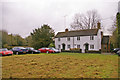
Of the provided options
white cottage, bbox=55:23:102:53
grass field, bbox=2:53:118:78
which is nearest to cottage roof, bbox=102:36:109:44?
white cottage, bbox=55:23:102:53

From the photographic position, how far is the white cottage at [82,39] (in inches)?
1385

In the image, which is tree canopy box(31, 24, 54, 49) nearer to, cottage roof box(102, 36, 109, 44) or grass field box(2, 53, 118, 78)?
cottage roof box(102, 36, 109, 44)

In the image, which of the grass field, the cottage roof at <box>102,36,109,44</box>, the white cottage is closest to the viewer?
the grass field

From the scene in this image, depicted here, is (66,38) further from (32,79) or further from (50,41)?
(32,79)

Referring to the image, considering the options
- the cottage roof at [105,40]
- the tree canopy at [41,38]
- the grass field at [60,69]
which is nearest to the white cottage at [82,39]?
the cottage roof at [105,40]

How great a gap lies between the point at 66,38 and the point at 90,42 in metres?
8.46

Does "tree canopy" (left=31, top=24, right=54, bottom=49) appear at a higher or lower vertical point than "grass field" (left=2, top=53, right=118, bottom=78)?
higher

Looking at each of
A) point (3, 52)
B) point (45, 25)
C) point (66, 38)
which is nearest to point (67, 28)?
point (66, 38)

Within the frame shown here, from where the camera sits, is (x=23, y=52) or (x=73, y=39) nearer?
(x=23, y=52)

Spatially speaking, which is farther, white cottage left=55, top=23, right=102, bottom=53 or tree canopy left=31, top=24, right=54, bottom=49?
tree canopy left=31, top=24, right=54, bottom=49

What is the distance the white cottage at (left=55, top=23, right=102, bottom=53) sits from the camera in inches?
1385

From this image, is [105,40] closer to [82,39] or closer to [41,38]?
[82,39]

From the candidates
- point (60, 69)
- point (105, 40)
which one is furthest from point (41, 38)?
point (60, 69)

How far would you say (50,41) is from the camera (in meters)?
43.8
